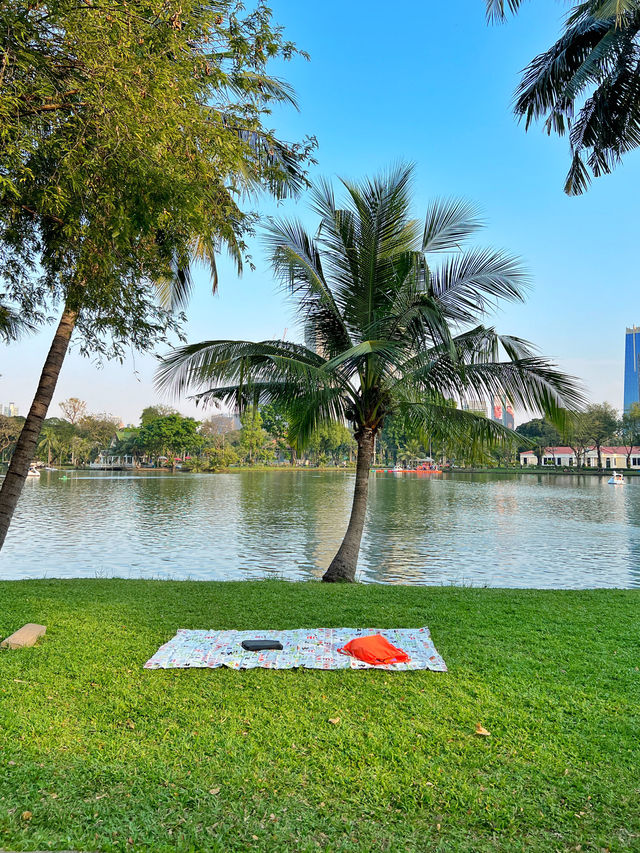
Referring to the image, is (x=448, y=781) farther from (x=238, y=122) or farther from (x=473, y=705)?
(x=238, y=122)

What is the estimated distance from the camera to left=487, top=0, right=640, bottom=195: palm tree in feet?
25.2

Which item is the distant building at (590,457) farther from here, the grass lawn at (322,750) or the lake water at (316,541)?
the grass lawn at (322,750)

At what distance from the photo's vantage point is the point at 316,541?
16.9 metres

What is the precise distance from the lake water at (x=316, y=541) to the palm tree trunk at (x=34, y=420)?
5.14m

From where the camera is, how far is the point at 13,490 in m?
6.75

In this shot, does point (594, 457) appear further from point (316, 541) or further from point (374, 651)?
point (374, 651)

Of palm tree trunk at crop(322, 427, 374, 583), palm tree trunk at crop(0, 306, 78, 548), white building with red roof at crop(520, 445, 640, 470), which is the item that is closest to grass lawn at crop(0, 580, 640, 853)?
palm tree trunk at crop(0, 306, 78, 548)

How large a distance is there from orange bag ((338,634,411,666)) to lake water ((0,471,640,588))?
7008 mm

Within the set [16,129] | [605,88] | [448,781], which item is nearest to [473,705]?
[448,781]

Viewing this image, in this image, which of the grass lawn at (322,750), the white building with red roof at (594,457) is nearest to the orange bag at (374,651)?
the grass lawn at (322,750)

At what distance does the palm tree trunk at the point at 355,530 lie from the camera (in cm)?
945

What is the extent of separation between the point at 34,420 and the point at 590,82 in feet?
29.4

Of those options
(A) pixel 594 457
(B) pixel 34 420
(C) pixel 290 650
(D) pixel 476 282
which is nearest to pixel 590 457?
(A) pixel 594 457

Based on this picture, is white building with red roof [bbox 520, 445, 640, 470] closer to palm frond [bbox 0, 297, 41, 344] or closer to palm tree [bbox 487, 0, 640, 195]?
palm tree [bbox 487, 0, 640, 195]
